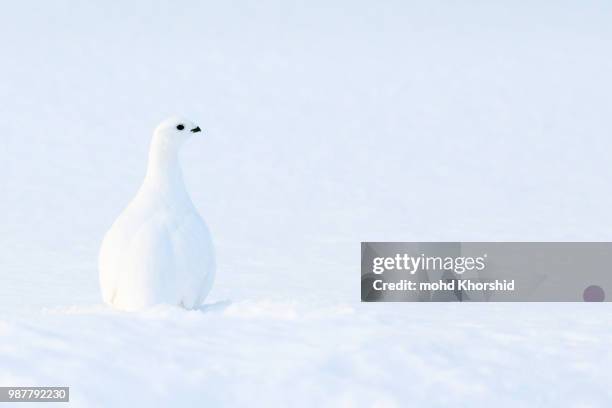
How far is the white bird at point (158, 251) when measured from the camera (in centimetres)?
673

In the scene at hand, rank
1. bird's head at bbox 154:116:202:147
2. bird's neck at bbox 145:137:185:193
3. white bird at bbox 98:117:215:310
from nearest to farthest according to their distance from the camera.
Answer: white bird at bbox 98:117:215:310 → bird's neck at bbox 145:137:185:193 → bird's head at bbox 154:116:202:147

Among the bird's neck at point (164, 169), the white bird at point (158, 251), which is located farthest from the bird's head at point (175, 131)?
the white bird at point (158, 251)

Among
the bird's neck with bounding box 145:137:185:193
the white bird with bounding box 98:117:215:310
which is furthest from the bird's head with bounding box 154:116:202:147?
the white bird with bounding box 98:117:215:310

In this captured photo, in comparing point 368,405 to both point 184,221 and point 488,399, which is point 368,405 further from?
point 184,221

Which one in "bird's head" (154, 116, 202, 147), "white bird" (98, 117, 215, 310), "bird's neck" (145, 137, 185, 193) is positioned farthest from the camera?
"bird's head" (154, 116, 202, 147)

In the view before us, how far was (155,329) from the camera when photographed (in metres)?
4.68

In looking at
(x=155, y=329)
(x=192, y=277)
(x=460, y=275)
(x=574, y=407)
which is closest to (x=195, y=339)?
(x=155, y=329)

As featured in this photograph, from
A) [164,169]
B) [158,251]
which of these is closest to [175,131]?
[164,169]

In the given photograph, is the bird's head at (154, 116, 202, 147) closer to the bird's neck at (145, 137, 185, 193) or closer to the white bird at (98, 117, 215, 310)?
the bird's neck at (145, 137, 185, 193)

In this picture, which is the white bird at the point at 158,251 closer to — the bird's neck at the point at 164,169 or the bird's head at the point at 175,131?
the bird's neck at the point at 164,169

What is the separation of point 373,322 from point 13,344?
1.67m

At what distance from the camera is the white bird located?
6.73 m

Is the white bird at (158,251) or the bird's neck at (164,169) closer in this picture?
the white bird at (158,251)

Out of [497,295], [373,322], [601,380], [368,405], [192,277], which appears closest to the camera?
[368,405]
